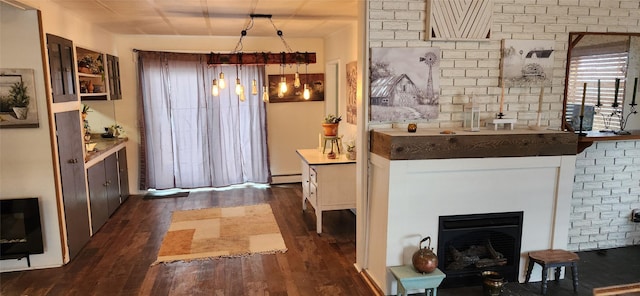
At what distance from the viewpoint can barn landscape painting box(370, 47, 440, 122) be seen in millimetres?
3217

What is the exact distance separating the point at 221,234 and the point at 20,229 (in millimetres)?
1824

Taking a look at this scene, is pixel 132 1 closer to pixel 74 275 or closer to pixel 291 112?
pixel 74 275

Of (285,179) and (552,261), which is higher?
(552,261)

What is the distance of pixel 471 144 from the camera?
9.98 feet

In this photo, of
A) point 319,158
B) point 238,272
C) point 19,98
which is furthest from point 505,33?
point 19,98

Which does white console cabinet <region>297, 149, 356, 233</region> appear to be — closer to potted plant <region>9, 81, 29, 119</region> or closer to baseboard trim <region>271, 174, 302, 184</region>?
baseboard trim <region>271, 174, 302, 184</region>

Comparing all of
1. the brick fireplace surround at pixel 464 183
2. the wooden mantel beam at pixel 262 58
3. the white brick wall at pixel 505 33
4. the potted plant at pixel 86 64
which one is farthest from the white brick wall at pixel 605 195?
the potted plant at pixel 86 64

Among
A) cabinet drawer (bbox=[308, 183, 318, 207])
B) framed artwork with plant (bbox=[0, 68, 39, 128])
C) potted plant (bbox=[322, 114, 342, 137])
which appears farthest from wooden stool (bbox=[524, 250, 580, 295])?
framed artwork with plant (bbox=[0, 68, 39, 128])

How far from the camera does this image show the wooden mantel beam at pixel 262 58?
16.2ft

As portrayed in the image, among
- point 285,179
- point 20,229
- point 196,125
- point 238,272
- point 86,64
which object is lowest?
point 238,272

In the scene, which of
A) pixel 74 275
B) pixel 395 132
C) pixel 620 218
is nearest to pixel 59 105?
pixel 74 275

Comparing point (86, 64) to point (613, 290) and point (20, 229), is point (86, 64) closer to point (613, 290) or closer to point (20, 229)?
point (20, 229)

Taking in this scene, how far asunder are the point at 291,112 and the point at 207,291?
4.01m

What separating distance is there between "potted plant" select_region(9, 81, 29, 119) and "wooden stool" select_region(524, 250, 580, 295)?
14.1ft
